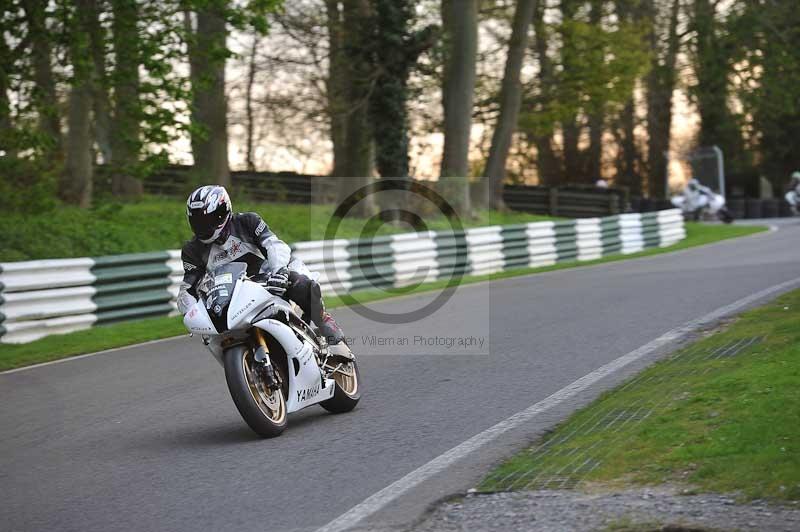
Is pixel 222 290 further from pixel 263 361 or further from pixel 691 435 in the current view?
pixel 691 435

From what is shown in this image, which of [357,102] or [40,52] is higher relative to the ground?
[40,52]

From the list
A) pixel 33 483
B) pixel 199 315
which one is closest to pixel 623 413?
pixel 199 315

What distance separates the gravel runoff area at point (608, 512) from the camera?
493 centimetres

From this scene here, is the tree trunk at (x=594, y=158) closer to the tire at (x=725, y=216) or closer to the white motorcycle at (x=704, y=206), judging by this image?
the white motorcycle at (x=704, y=206)

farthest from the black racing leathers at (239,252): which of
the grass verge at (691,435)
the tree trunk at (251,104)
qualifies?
the tree trunk at (251,104)

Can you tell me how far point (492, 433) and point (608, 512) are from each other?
2.20 meters

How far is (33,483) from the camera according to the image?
6641 millimetres

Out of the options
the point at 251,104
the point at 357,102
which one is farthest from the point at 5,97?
the point at 251,104

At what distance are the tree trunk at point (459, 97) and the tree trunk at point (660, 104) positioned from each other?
60.7ft

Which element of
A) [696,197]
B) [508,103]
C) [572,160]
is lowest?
[696,197]

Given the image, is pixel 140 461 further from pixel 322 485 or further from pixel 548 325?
pixel 548 325

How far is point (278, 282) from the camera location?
301 inches

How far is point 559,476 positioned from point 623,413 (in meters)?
1.69

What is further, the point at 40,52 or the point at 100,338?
the point at 40,52
